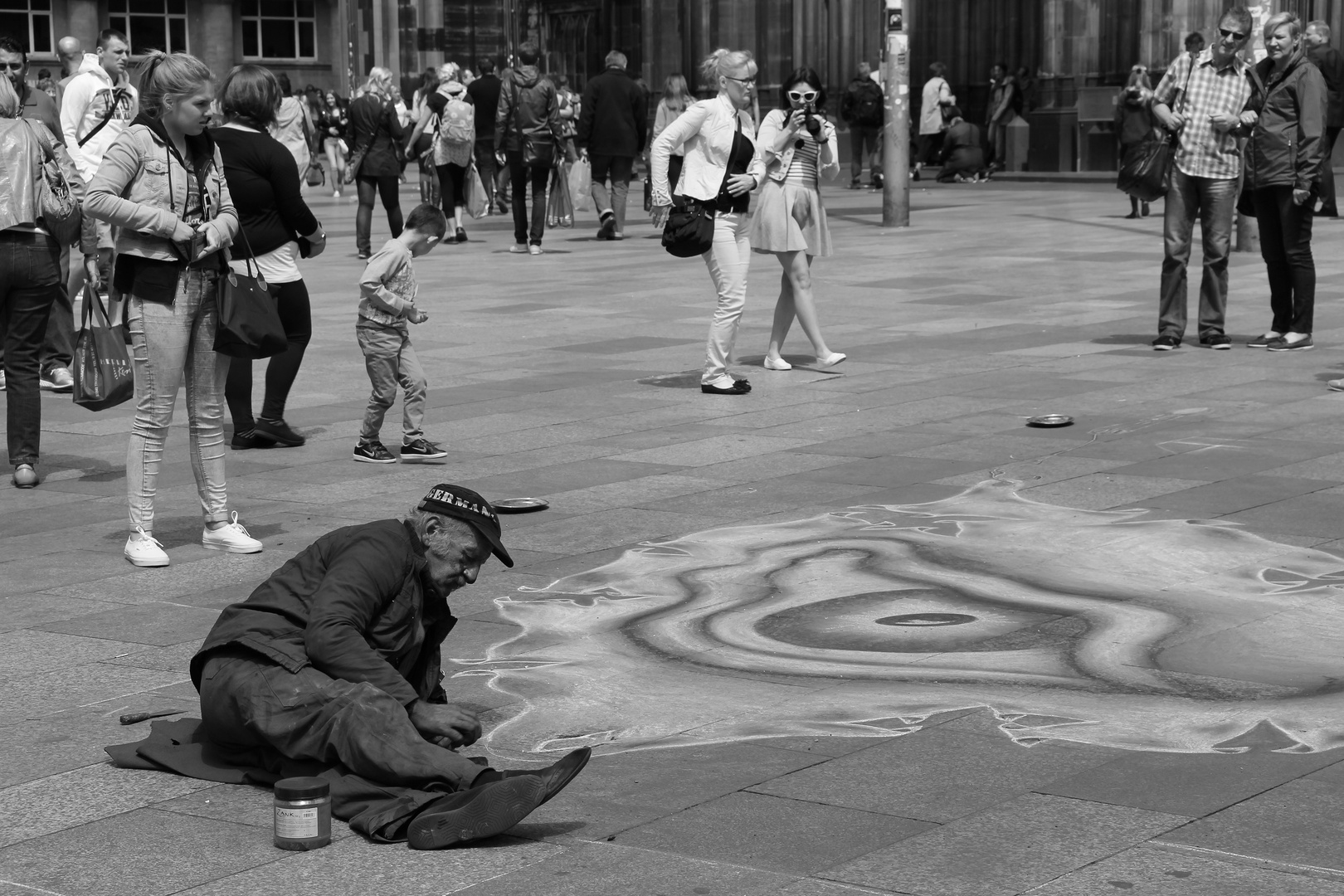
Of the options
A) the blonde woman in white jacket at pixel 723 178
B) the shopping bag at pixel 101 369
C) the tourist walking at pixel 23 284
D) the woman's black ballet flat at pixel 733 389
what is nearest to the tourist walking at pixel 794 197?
the blonde woman in white jacket at pixel 723 178

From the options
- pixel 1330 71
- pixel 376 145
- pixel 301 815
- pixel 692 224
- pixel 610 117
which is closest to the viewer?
pixel 301 815

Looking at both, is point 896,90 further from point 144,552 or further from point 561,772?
point 561,772

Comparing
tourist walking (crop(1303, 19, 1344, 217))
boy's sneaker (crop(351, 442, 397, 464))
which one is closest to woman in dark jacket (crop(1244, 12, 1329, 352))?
boy's sneaker (crop(351, 442, 397, 464))

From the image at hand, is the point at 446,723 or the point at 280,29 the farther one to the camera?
the point at 280,29

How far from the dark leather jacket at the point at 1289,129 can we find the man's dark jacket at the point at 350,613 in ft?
27.3

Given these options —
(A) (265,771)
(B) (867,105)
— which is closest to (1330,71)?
(B) (867,105)

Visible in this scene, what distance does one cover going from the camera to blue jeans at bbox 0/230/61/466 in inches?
340

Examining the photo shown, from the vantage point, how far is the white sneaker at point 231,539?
7191 mm

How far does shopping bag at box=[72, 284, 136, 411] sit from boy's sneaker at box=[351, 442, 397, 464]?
4.44 ft

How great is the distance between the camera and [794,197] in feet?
37.0

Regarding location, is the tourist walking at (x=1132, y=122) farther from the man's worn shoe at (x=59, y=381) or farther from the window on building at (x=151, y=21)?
the window on building at (x=151, y=21)

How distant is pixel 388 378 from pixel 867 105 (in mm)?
21852

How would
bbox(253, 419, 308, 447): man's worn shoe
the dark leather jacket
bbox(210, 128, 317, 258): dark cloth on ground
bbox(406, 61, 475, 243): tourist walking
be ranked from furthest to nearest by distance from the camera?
bbox(406, 61, 475, 243): tourist walking → the dark leather jacket → bbox(253, 419, 308, 447): man's worn shoe → bbox(210, 128, 317, 258): dark cloth on ground

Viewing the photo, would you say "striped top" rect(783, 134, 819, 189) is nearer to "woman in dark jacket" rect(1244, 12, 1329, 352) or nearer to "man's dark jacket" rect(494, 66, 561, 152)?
"woman in dark jacket" rect(1244, 12, 1329, 352)
